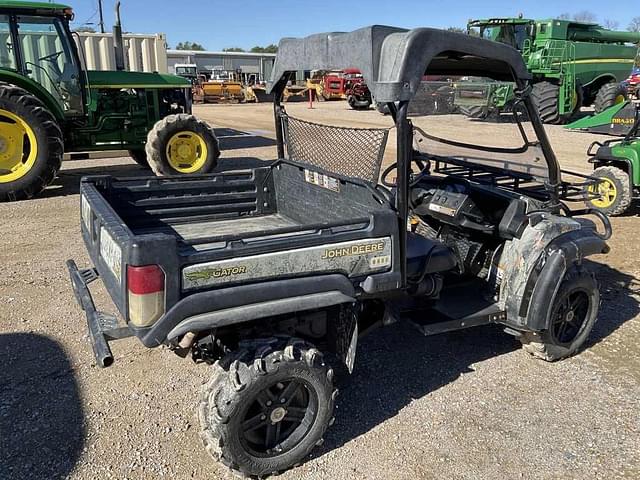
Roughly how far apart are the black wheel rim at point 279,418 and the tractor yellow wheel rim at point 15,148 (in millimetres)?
6449

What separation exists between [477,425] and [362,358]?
0.90 meters

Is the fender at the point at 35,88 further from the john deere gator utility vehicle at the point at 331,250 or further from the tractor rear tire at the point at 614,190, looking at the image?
the tractor rear tire at the point at 614,190

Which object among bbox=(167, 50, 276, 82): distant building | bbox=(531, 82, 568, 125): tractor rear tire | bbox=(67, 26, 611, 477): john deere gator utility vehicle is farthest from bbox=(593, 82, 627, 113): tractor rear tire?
bbox=(167, 50, 276, 82): distant building

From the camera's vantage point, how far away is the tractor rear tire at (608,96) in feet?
59.7

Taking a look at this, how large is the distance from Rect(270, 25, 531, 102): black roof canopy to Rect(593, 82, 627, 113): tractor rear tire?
17204mm

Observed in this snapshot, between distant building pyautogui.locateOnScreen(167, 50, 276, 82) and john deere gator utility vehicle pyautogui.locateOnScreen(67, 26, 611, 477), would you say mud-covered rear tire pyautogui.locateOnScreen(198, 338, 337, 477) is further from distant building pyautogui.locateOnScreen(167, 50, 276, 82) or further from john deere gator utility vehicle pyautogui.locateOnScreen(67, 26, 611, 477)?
distant building pyautogui.locateOnScreen(167, 50, 276, 82)

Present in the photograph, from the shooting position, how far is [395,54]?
2.55 metres

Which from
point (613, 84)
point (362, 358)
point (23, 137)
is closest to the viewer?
point (362, 358)

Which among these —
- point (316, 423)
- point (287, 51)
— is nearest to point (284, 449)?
point (316, 423)

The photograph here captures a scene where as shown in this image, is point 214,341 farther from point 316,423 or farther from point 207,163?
point 207,163

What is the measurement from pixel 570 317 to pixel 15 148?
24.0ft

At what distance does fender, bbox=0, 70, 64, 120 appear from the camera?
7.73 meters

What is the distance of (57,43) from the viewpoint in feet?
26.5

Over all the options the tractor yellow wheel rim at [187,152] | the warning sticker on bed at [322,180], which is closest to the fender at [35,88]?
the tractor yellow wheel rim at [187,152]
